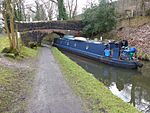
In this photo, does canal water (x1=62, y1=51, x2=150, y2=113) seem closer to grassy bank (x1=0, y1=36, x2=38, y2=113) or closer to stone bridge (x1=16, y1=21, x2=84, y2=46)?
grassy bank (x1=0, y1=36, x2=38, y2=113)

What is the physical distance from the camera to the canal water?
11.1 meters

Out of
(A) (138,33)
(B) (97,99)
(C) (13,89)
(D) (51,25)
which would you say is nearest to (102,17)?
(A) (138,33)

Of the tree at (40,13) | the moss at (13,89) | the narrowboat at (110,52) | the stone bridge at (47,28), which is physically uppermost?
the tree at (40,13)

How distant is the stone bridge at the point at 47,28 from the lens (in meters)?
34.0

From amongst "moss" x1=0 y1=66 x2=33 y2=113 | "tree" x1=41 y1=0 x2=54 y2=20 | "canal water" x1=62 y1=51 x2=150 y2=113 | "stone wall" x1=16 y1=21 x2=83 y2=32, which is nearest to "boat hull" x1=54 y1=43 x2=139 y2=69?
"canal water" x1=62 y1=51 x2=150 y2=113

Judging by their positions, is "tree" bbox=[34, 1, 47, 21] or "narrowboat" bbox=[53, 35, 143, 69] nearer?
"narrowboat" bbox=[53, 35, 143, 69]

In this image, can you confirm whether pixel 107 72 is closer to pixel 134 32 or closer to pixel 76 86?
pixel 76 86

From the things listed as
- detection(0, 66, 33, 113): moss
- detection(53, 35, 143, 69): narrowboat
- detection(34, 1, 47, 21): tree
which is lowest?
detection(53, 35, 143, 69): narrowboat

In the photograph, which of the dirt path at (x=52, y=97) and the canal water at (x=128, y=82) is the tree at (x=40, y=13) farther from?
the dirt path at (x=52, y=97)

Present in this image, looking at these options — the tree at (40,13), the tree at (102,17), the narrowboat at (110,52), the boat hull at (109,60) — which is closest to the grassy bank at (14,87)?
the boat hull at (109,60)

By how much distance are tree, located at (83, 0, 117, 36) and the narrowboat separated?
4332mm

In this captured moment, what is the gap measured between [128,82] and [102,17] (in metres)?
17.1

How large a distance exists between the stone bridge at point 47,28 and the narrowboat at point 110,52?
6972mm

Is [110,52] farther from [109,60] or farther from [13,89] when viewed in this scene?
[13,89]
